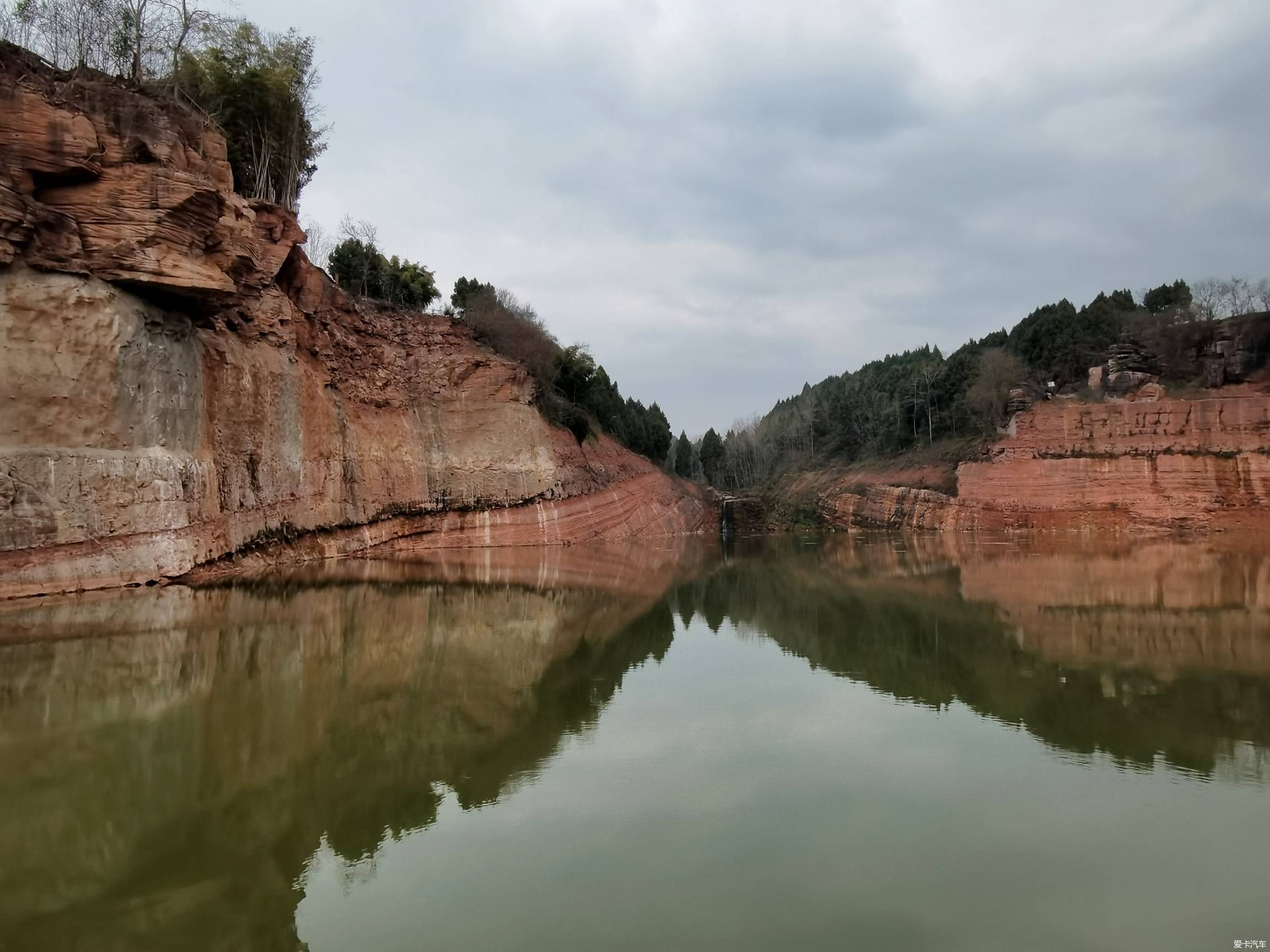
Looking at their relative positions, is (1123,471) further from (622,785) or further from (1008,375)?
(622,785)

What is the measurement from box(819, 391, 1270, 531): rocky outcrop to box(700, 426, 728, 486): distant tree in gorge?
30906 mm

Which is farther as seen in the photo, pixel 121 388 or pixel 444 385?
pixel 444 385

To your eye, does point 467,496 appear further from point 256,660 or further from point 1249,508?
point 1249,508

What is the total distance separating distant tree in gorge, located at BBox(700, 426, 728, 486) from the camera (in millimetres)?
74000

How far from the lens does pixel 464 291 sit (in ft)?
134

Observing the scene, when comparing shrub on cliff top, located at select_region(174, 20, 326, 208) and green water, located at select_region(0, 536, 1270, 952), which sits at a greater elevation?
shrub on cliff top, located at select_region(174, 20, 326, 208)

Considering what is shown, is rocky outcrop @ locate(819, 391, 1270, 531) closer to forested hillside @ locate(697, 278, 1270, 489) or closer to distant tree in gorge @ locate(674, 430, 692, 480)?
forested hillside @ locate(697, 278, 1270, 489)

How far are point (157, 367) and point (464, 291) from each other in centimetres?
2377

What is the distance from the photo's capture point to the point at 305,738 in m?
7.39

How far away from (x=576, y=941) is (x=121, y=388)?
17508 millimetres

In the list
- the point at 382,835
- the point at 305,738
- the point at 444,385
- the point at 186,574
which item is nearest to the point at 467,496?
the point at 444,385

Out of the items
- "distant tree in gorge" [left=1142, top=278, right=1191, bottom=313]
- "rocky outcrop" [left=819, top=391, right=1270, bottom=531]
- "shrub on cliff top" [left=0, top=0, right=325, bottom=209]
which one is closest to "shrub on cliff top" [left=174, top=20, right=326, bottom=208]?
"shrub on cliff top" [left=0, top=0, right=325, bottom=209]

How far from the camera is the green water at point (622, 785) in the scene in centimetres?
441

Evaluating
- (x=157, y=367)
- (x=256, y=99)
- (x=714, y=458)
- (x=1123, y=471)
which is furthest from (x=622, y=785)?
(x=714, y=458)
